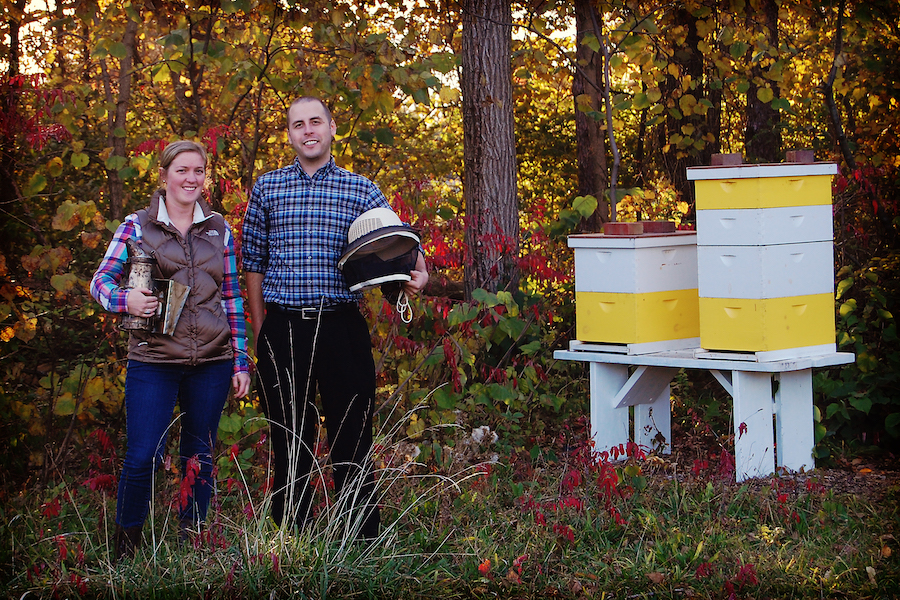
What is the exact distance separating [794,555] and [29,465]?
15.1 ft

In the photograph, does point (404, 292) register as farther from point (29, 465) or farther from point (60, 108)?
point (29, 465)

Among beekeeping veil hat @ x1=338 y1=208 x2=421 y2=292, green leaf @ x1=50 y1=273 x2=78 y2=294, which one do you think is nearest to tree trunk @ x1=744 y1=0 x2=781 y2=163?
beekeeping veil hat @ x1=338 y1=208 x2=421 y2=292

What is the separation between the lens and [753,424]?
5652 millimetres

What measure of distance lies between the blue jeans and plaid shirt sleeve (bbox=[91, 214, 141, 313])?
0.29m

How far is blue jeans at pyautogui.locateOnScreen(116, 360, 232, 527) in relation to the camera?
397 cm

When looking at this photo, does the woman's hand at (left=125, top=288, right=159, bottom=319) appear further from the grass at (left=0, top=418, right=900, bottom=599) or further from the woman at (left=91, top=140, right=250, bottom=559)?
the grass at (left=0, top=418, right=900, bottom=599)

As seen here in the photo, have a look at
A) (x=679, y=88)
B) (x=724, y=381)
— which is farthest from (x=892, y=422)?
(x=679, y=88)

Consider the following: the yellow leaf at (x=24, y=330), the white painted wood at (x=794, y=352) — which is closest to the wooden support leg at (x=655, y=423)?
the white painted wood at (x=794, y=352)

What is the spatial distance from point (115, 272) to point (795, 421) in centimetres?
421

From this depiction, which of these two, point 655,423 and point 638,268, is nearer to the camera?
point 638,268

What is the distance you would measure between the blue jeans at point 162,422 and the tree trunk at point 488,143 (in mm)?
3211

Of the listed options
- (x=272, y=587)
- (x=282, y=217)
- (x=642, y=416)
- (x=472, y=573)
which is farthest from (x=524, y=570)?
(x=642, y=416)

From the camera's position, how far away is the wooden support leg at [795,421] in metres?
5.79

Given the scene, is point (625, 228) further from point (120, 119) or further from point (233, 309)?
point (120, 119)
